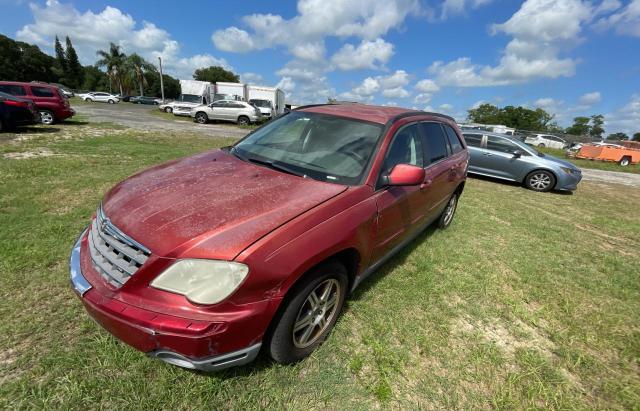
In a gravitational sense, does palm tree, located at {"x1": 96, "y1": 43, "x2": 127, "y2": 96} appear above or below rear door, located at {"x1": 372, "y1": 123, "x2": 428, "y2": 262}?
above

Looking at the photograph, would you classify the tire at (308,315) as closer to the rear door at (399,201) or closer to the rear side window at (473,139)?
the rear door at (399,201)

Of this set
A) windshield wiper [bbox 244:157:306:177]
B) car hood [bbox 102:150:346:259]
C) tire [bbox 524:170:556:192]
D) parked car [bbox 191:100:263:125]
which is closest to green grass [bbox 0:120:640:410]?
car hood [bbox 102:150:346:259]

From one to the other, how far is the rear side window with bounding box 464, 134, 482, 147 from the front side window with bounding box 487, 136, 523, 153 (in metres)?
0.26

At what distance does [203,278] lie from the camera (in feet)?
5.08

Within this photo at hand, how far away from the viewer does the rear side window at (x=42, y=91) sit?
11.5 metres

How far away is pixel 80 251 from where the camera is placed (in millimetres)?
2039

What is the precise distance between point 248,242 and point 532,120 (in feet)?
307

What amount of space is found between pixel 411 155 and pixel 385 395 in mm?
2057

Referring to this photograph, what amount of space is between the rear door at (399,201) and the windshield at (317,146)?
23 cm

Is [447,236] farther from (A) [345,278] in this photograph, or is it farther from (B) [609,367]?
(A) [345,278]

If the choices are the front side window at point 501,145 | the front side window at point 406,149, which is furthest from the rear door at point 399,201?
the front side window at point 501,145

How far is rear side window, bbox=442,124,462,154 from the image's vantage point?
4.16 m

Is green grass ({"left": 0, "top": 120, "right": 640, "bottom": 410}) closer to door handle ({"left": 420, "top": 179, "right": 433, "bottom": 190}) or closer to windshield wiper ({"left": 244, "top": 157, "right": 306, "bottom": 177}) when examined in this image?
door handle ({"left": 420, "top": 179, "right": 433, "bottom": 190})

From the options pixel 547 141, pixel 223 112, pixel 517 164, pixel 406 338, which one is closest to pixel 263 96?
pixel 223 112
